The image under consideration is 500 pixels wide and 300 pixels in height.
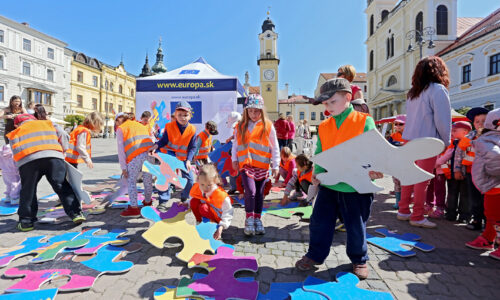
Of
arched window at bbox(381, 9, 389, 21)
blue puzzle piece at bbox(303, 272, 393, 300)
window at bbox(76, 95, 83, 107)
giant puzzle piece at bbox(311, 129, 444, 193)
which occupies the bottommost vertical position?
blue puzzle piece at bbox(303, 272, 393, 300)

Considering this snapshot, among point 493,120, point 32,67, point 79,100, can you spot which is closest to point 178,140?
point 493,120

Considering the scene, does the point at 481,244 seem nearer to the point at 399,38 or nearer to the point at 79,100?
the point at 399,38

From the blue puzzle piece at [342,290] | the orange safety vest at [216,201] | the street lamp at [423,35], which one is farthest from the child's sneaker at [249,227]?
the street lamp at [423,35]

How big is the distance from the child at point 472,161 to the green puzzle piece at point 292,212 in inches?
79.4

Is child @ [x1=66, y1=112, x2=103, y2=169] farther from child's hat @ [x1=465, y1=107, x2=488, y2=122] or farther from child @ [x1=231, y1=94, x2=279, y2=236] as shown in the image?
child's hat @ [x1=465, y1=107, x2=488, y2=122]

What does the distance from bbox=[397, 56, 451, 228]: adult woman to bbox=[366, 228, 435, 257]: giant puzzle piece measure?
61cm

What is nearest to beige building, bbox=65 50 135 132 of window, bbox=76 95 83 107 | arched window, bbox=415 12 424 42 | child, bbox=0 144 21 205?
window, bbox=76 95 83 107

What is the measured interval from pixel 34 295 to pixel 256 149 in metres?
2.32

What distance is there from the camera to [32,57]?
123 ft

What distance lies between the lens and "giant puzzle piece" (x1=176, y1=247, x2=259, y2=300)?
6.51 feet

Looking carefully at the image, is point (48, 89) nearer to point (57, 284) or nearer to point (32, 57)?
point (32, 57)

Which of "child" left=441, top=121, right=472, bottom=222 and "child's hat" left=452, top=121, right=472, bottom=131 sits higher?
"child's hat" left=452, top=121, right=472, bottom=131

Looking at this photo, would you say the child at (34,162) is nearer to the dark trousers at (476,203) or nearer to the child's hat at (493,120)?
the child's hat at (493,120)

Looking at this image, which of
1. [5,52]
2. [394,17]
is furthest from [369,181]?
[5,52]
